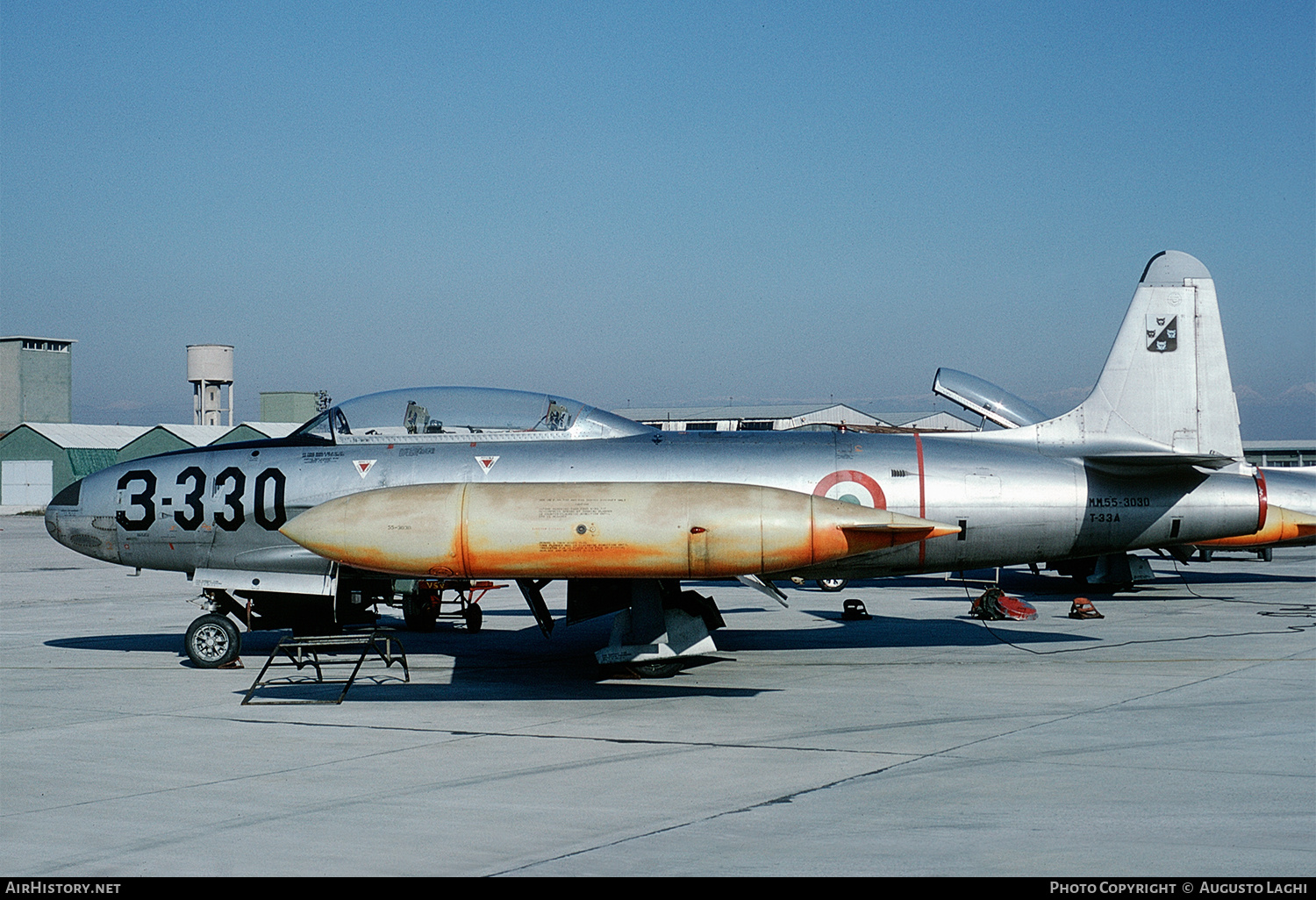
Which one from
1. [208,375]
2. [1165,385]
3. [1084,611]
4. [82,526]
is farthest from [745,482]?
[208,375]

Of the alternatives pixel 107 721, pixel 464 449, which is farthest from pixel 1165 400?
pixel 107 721

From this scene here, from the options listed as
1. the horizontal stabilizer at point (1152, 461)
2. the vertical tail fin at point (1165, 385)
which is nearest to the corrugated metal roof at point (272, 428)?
the vertical tail fin at point (1165, 385)

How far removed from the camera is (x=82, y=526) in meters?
15.6

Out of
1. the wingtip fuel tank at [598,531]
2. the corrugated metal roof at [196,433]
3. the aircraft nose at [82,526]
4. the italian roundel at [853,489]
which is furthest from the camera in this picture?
the corrugated metal roof at [196,433]

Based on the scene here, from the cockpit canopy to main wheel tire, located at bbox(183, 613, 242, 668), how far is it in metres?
2.76

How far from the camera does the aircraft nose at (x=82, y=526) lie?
1554cm

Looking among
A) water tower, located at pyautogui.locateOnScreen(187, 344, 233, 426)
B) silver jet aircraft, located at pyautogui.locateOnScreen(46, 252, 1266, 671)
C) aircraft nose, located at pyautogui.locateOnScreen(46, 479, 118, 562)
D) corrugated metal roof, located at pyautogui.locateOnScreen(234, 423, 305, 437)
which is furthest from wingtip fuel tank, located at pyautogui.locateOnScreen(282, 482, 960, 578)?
water tower, located at pyautogui.locateOnScreen(187, 344, 233, 426)

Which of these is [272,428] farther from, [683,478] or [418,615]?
[683,478]

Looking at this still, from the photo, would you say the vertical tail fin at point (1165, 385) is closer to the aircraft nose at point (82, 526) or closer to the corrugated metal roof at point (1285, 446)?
the aircraft nose at point (82, 526)

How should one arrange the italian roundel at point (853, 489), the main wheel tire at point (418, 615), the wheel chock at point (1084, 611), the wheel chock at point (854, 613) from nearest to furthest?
1. the italian roundel at point (853, 489)
2. the main wheel tire at point (418, 615)
3. the wheel chock at point (1084, 611)
4. the wheel chock at point (854, 613)

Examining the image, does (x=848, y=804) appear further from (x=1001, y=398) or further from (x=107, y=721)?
(x=1001, y=398)

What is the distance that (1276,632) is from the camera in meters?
17.7

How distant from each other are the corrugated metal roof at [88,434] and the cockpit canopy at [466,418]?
2747 inches

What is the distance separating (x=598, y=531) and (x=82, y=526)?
7.96 meters
